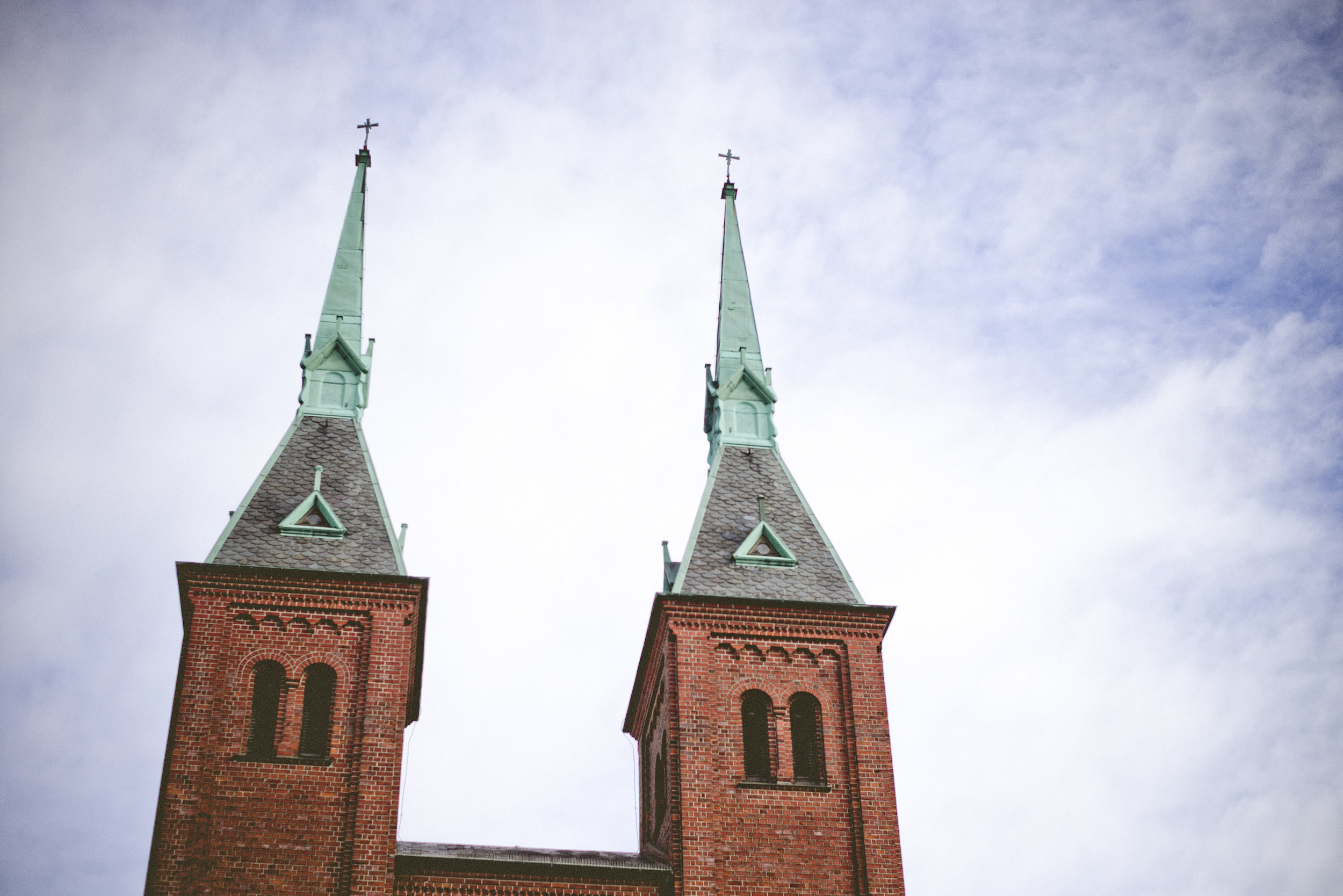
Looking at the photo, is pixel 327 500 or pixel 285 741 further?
pixel 327 500

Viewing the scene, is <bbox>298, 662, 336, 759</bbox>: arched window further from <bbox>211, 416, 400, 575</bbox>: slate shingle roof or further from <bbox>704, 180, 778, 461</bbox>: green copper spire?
<bbox>704, 180, 778, 461</bbox>: green copper spire

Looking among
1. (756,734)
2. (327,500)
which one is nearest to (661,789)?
(756,734)

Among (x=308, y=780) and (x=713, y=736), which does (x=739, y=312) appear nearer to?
(x=713, y=736)

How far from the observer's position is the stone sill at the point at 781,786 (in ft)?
99.3

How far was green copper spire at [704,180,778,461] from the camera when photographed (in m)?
38.8

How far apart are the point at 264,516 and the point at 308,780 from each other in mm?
6860

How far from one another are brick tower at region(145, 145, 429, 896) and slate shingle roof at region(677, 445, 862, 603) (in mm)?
6612

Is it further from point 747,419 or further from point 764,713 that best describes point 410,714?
point 747,419

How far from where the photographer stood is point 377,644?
31125mm

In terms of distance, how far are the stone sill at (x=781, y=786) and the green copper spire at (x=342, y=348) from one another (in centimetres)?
Result: 1409

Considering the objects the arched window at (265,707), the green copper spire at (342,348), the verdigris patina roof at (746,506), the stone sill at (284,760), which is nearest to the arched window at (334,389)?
the green copper spire at (342,348)

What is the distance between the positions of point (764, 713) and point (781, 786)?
1.82m

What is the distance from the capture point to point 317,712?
30594 mm

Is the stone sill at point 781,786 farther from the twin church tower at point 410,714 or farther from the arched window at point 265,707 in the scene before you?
the arched window at point 265,707
